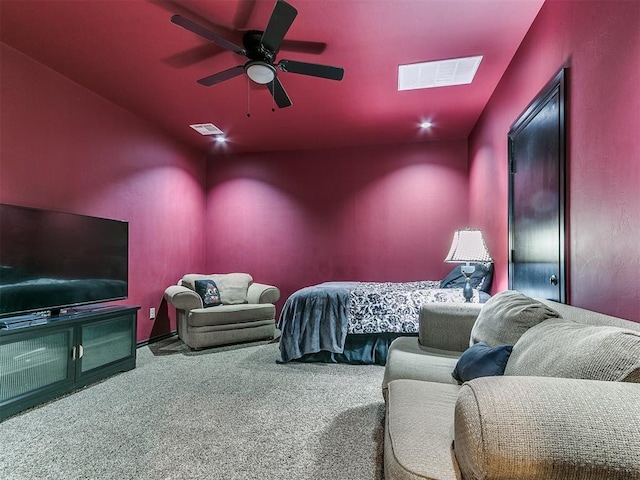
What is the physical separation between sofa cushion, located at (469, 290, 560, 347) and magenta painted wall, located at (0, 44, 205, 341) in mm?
3394

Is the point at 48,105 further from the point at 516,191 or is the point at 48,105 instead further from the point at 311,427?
the point at 516,191

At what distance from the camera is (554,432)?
65 centimetres

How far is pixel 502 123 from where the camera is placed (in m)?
3.11

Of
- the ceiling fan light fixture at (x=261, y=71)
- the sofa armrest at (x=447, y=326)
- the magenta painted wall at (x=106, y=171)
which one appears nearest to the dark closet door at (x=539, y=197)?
the sofa armrest at (x=447, y=326)

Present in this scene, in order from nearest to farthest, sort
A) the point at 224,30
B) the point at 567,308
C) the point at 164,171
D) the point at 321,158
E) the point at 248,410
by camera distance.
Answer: the point at 567,308, the point at 248,410, the point at 224,30, the point at 164,171, the point at 321,158

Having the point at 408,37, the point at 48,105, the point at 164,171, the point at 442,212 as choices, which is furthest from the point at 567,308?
the point at 164,171

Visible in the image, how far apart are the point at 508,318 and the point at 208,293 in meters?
3.39

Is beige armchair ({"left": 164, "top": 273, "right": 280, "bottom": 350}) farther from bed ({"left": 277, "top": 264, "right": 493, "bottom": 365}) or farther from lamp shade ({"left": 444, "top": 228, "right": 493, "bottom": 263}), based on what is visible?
lamp shade ({"left": 444, "top": 228, "right": 493, "bottom": 263})

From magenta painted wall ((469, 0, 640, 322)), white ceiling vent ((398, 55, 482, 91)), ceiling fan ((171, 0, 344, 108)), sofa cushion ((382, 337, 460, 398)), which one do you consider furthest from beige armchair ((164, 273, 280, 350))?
magenta painted wall ((469, 0, 640, 322))

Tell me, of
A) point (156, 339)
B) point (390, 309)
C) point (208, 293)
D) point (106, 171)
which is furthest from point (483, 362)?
point (156, 339)

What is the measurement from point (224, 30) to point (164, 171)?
2.44 meters

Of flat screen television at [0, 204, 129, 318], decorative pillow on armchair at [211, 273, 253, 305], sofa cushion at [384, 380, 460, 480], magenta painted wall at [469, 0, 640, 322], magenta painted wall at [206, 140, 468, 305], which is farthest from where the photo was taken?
magenta painted wall at [206, 140, 468, 305]

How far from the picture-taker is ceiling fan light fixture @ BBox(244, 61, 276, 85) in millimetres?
2514

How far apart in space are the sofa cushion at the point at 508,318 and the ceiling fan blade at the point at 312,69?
1889mm
